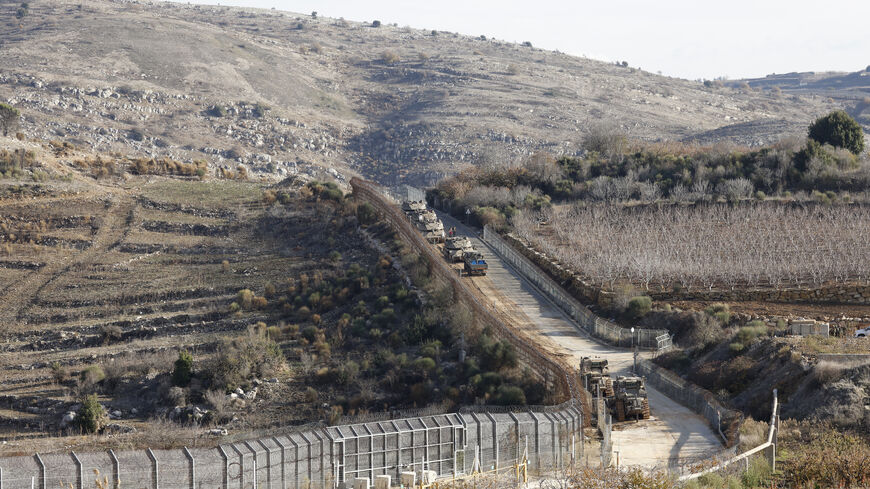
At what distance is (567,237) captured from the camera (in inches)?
2950

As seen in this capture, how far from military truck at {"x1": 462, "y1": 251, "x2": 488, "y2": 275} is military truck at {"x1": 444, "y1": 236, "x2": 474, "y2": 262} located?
0.88 metres

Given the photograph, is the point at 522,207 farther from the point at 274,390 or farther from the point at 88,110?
the point at 88,110

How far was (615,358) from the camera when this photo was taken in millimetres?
49188

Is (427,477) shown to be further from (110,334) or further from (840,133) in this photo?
(840,133)

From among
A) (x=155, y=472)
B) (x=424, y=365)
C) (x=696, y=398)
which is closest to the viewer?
(x=155, y=472)

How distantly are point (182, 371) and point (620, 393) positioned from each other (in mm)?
23611

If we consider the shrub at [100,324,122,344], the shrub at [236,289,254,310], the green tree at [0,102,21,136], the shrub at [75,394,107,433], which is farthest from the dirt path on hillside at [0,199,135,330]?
the green tree at [0,102,21,136]

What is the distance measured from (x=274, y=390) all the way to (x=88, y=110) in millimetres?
95893

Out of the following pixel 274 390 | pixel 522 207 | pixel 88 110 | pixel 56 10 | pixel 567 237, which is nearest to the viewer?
pixel 274 390

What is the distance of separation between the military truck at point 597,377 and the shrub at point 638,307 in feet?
38.7

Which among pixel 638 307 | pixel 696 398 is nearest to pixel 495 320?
pixel 638 307

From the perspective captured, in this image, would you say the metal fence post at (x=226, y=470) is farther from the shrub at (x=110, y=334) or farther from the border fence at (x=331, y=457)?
the shrub at (x=110, y=334)

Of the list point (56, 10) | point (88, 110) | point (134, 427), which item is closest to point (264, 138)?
point (88, 110)

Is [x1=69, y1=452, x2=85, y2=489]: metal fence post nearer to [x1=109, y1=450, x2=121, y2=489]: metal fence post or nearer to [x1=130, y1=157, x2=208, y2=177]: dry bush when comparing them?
[x1=109, y1=450, x2=121, y2=489]: metal fence post
